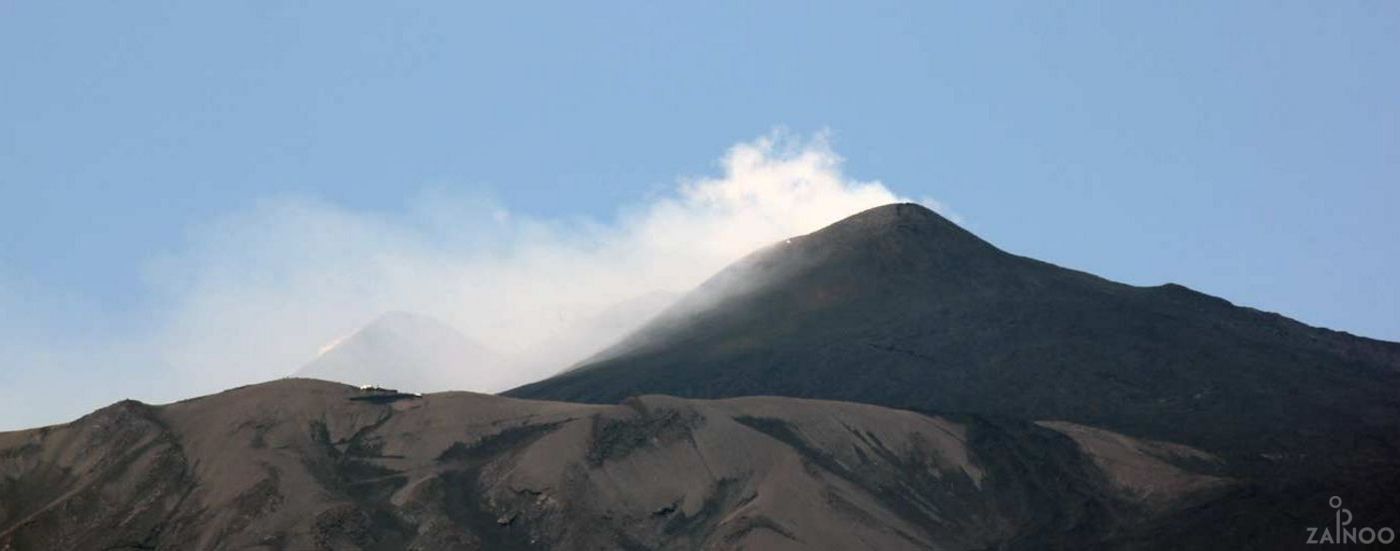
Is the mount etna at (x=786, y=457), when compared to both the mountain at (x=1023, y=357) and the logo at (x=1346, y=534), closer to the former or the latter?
the mountain at (x=1023, y=357)

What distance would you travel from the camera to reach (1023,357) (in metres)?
165

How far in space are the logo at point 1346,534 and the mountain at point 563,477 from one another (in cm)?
1037

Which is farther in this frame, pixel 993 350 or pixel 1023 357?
pixel 993 350

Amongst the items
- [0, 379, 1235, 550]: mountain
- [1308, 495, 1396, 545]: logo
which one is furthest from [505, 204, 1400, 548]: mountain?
[0, 379, 1235, 550]: mountain

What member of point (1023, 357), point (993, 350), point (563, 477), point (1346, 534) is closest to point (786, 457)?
point (563, 477)

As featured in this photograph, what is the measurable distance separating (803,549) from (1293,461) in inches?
1514

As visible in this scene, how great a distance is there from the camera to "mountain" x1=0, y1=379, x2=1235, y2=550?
12350cm

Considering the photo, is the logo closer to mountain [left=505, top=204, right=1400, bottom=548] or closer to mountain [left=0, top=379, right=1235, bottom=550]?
mountain [left=505, top=204, right=1400, bottom=548]

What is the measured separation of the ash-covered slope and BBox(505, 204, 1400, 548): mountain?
22cm

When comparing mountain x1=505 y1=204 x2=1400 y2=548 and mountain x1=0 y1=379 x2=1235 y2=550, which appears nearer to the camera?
mountain x1=0 y1=379 x2=1235 y2=550

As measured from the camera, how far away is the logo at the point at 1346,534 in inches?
4587

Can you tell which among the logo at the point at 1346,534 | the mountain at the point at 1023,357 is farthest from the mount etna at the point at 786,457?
the logo at the point at 1346,534

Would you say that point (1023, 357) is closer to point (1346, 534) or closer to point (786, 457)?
point (786, 457)

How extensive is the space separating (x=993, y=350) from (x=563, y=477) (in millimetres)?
50912
